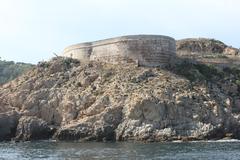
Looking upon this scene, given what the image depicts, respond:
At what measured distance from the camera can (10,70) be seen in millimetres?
165375

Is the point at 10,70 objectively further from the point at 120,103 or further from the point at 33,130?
the point at 120,103

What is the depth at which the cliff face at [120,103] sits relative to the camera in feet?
211

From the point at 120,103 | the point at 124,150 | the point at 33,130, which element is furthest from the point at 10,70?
the point at 124,150

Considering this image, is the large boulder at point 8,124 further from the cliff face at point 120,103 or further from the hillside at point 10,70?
the hillside at point 10,70

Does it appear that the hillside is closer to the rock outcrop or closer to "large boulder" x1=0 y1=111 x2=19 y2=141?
the rock outcrop

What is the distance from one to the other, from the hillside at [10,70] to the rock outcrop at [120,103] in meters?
70.4

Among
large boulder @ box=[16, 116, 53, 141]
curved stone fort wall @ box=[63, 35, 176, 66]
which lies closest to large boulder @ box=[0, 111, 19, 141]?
large boulder @ box=[16, 116, 53, 141]

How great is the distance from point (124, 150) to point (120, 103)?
15593 millimetres

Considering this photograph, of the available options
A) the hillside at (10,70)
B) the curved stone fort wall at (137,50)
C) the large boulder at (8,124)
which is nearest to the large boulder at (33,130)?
the large boulder at (8,124)

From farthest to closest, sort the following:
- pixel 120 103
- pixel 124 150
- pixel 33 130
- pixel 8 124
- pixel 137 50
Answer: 1. pixel 137 50
2. pixel 8 124
3. pixel 33 130
4. pixel 120 103
5. pixel 124 150

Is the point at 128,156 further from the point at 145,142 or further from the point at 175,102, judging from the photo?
the point at 175,102

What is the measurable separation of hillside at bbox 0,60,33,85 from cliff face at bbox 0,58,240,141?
70.5 metres

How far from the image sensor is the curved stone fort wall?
258 ft

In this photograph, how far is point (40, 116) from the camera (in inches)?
2805
